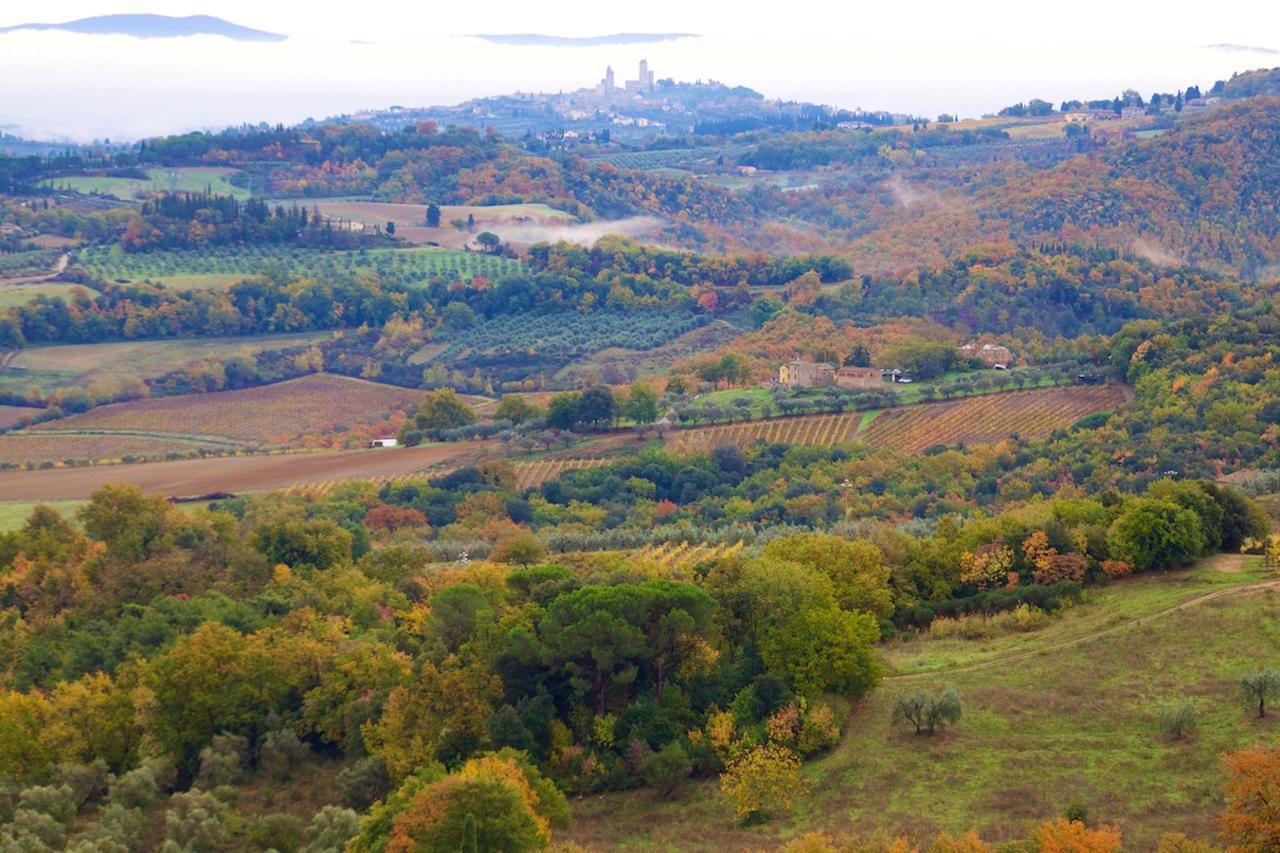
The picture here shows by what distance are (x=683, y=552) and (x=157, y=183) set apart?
128 metres

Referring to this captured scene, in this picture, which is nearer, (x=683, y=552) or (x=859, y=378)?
(x=683, y=552)

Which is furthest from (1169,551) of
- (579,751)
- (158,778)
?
(158,778)

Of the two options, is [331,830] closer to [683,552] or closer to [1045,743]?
[1045,743]

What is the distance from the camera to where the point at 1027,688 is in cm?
3303

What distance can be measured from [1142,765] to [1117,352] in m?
54.6

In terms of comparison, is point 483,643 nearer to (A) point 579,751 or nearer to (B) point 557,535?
(A) point 579,751

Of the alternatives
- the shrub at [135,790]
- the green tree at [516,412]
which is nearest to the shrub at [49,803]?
the shrub at [135,790]

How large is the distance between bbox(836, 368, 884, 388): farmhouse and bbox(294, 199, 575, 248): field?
7154 cm

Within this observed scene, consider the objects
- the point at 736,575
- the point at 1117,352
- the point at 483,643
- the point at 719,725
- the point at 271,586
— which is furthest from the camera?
the point at 1117,352

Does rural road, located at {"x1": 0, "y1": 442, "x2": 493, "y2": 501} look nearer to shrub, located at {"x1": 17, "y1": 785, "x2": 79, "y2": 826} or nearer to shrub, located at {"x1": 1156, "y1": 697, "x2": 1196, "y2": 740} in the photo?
shrub, located at {"x1": 17, "y1": 785, "x2": 79, "y2": 826}

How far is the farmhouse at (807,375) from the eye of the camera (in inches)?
3364

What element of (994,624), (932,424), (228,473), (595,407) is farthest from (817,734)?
(228,473)

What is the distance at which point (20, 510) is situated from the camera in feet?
210

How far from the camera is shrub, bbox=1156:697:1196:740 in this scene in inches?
1174
